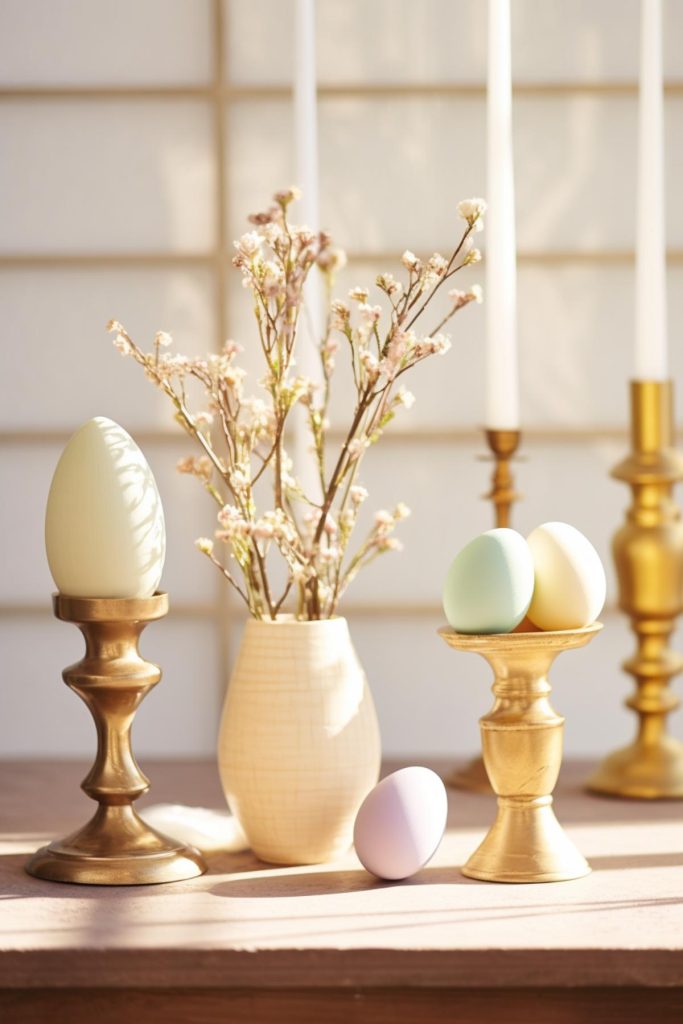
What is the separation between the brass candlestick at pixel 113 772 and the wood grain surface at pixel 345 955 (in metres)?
0.03

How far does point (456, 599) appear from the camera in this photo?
2.57ft

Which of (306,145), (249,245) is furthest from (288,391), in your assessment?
(306,145)

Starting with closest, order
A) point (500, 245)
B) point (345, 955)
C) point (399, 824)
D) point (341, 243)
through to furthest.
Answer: point (345, 955) → point (399, 824) → point (500, 245) → point (341, 243)

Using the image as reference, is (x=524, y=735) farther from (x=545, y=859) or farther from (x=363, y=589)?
(x=363, y=589)

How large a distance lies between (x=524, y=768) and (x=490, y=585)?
0.12 m

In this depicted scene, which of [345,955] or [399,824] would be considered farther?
[399,824]

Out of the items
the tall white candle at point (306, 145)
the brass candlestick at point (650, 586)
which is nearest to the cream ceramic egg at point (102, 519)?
the tall white candle at point (306, 145)

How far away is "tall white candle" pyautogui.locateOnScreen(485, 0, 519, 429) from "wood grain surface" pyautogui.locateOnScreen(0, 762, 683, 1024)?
35cm

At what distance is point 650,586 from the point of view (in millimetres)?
1037

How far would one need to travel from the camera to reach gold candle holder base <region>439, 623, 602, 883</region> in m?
0.81

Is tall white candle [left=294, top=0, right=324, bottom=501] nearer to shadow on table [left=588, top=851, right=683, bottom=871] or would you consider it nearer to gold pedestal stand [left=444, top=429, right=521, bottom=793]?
gold pedestal stand [left=444, top=429, right=521, bottom=793]

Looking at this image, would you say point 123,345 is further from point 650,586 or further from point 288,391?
point 650,586

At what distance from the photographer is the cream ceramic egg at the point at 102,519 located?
799 mm

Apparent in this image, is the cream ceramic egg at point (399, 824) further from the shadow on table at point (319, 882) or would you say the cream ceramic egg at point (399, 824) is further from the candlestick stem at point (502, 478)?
the candlestick stem at point (502, 478)
